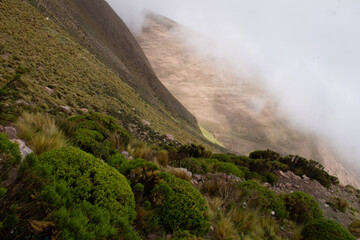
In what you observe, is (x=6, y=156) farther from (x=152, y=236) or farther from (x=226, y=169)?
(x=226, y=169)

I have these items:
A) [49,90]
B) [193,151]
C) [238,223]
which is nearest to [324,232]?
[238,223]

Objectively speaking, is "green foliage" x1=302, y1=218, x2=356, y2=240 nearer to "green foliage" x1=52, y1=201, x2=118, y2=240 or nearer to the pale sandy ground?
"green foliage" x1=52, y1=201, x2=118, y2=240

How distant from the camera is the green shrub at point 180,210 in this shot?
3877 millimetres

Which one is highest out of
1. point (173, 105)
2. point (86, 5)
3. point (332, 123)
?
point (332, 123)

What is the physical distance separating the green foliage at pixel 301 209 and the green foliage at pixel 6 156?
25.2 feet

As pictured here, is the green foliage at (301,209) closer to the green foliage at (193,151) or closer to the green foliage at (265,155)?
the green foliage at (193,151)

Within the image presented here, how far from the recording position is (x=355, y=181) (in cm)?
8906

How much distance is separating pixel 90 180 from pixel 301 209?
23.2 feet

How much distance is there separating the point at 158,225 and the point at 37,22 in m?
26.6

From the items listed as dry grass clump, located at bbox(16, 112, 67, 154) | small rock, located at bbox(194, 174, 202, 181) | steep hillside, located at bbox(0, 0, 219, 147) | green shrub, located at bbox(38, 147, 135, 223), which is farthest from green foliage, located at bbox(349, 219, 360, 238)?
steep hillside, located at bbox(0, 0, 219, 147)

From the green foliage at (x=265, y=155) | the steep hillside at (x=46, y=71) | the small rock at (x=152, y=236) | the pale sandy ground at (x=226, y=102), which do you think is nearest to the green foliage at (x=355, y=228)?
the green foliage at (x=265, y=155)

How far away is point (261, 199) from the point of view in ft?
21.0

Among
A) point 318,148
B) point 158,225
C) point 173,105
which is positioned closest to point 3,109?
point 158,225

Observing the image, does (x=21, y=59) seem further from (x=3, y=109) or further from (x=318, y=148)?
(x=318, y=148)
